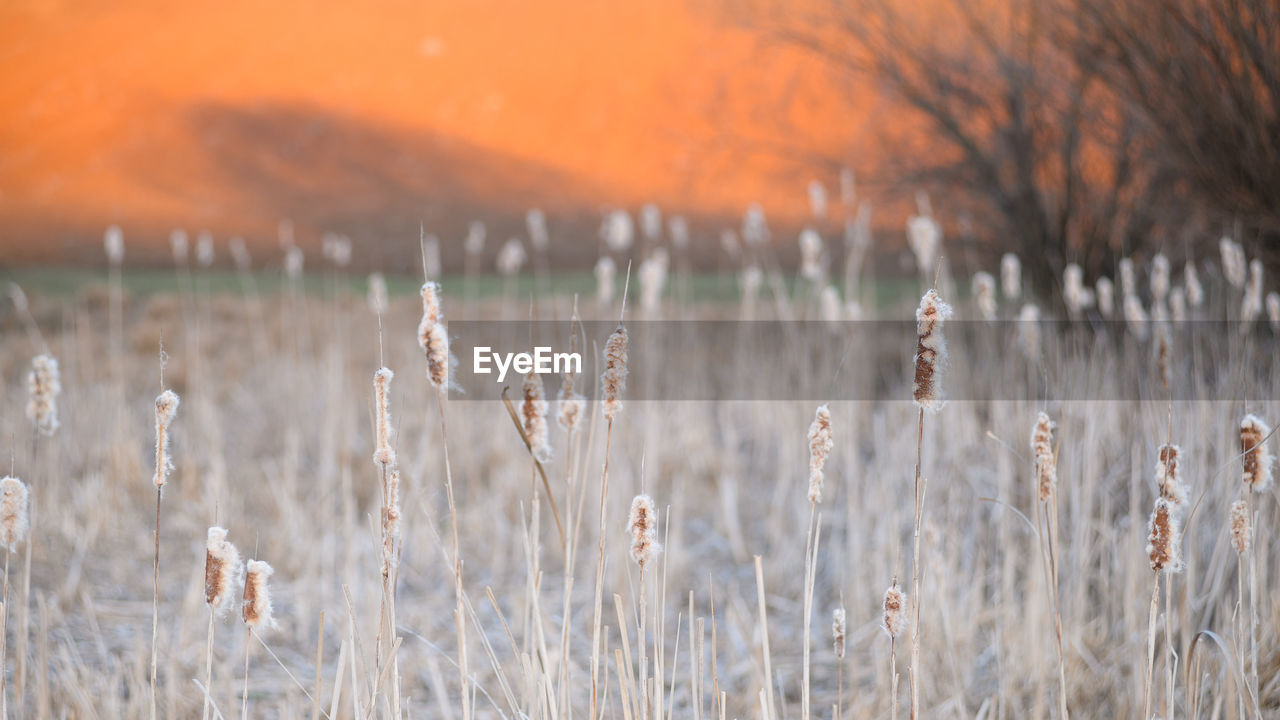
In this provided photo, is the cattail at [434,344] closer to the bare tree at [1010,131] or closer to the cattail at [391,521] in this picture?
the cattail at [391,521]

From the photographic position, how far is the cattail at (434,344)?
828 millimetres

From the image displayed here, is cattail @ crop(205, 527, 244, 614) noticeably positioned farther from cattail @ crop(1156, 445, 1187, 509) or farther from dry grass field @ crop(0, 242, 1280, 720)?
cattail @ crop(1156, 445, 1187, 509)

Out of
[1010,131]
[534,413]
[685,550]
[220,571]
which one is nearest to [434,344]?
[534,413]

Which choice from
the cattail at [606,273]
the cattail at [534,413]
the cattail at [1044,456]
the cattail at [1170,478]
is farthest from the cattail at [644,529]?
the cattail at [606,273]

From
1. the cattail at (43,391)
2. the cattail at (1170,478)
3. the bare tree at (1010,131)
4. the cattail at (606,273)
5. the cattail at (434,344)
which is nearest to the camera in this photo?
the cattail at (434,344)

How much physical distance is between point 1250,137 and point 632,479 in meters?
2.39

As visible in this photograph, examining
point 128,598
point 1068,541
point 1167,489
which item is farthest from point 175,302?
point 1167,489

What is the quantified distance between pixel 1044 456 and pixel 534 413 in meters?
0.63

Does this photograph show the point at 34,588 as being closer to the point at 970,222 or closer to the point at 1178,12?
the point at 1178,12

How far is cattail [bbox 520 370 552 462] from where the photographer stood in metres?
0.84

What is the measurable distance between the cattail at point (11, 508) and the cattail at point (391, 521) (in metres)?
0.44

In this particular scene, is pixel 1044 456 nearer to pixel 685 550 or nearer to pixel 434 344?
pixel 434 344

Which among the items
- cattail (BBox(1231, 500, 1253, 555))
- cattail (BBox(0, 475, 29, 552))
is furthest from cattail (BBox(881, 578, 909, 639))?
cattail (BBox(0, 475, 29, 552))

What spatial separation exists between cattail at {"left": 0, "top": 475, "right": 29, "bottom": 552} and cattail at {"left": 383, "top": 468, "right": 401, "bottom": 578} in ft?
1.44
